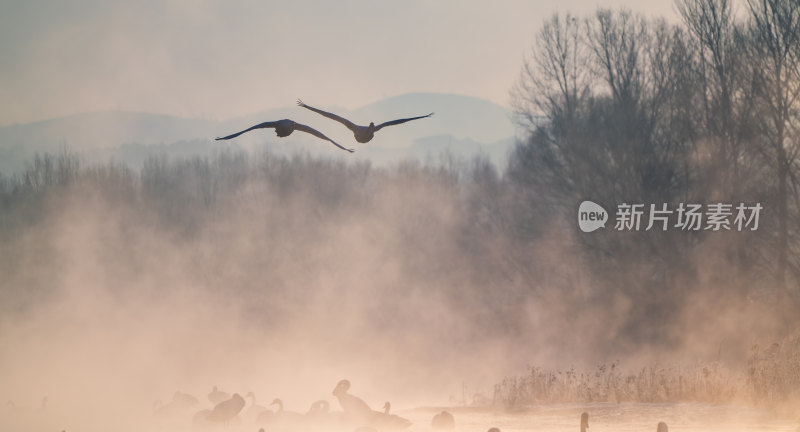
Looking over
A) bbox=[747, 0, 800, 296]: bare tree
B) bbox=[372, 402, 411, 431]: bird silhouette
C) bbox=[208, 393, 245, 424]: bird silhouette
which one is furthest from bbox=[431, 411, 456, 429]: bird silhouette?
bbox=[747, 0, 800, 296]: bare tree

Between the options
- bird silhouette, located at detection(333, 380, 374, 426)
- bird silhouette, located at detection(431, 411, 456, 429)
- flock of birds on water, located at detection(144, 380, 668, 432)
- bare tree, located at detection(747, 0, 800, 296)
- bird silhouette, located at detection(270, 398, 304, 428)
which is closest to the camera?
bird silhouette, located at detection(431, 411, 456, 429)

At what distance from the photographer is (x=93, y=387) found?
25.1 meters

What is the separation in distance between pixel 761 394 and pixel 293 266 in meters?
30.7

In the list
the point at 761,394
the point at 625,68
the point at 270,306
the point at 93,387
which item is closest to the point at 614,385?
the point at 761,394

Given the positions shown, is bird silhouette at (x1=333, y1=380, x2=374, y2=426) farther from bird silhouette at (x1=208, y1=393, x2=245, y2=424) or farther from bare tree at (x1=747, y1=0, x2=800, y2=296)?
bare tree at (x1=747, y1=0, x2=800, y2=296)

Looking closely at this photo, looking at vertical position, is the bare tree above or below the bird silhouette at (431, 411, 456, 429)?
above

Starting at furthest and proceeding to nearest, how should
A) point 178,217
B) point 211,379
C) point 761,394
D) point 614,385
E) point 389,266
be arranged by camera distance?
point 178,217 < point 389,266 < point 211,379 < point 614,385 < point 761,394

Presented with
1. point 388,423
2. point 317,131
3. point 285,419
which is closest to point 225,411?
point 285,419

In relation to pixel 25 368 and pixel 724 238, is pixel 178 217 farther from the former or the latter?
pixel 724 238

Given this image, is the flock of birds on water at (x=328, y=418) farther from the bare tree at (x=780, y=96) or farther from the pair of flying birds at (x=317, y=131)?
the bare tree at (x=780, y=96)

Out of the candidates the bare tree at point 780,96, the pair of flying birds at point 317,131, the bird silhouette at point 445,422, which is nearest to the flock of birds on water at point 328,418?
the bird silhouette at point 445,422

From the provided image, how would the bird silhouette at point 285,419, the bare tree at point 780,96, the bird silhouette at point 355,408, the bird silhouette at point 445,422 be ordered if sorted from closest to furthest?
the bird silhouette at point 445,422 < the bird silhouette at point 355,408 < the bird silhouette at point 285,419 < the bare tree at point 780,96

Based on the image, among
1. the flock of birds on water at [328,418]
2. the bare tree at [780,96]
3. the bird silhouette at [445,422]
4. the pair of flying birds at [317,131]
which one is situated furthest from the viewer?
the bare tree at [780,96]

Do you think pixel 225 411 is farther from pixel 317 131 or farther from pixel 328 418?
pixel 317 131
